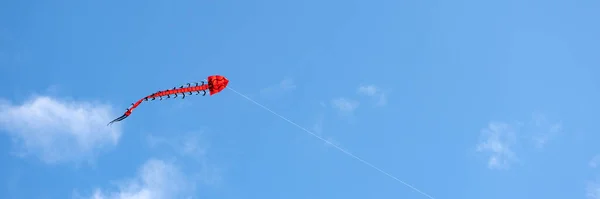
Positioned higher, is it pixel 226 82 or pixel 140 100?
pixel 226 82

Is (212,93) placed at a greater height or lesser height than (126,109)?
greater

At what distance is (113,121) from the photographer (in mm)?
101188

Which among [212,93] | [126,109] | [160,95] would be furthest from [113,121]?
[212,93]

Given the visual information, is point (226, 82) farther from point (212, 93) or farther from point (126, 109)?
point (126, 109)

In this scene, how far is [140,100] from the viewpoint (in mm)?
101688

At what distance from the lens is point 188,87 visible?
100 meters

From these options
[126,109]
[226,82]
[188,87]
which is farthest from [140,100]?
[226,82]

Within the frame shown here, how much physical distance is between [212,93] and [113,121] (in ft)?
64.0

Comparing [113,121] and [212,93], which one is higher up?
[212,93]

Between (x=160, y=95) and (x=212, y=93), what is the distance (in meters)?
9.79

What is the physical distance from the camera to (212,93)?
10194 cm

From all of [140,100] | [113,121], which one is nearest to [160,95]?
[140,100]

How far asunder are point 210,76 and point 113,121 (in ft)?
66.8

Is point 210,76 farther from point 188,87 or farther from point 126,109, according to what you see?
point 126,109
